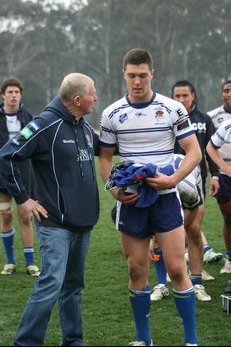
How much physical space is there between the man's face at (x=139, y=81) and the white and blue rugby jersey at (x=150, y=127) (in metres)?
0.06

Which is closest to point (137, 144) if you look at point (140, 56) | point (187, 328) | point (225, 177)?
point (140, 56)

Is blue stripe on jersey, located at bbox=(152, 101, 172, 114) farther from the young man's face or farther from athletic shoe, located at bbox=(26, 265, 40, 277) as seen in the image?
athletic shoe, located at bbox=(26, 265, 40, 277)

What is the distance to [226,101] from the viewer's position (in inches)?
307

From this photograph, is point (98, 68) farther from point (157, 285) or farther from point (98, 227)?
point (157, 285)

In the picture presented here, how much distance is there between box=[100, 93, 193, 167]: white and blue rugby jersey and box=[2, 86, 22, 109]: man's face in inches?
113

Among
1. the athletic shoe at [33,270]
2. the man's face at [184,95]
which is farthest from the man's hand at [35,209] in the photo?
the athletic shoe at [33,270]

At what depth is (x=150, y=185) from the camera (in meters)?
4.59

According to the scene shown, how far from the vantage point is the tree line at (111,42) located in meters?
50.5

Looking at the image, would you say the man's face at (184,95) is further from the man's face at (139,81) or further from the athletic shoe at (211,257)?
the athletic shoe at (211,257)

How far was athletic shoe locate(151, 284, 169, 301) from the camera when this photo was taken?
249 inches

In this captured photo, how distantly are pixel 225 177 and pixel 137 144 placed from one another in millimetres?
2654

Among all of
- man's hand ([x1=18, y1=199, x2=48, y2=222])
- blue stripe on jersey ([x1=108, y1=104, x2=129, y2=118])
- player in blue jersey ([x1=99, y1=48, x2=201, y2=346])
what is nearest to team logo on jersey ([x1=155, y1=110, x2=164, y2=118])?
player in blue jersey ([x1=99, y1=48, x2=201, y2=346])

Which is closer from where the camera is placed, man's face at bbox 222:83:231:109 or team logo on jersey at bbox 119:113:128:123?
team logo on jersey at bbox 119:113:128:123

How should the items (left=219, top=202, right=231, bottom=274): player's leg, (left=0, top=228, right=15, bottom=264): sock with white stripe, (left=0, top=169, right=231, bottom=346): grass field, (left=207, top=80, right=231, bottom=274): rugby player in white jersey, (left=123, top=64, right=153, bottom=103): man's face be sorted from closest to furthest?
(left=123, top=64, right=153, bottom=103): man's face, (left=0, top=169, right=231, bottom=346): grass field, (left=207, top=80, right=231, bottom=274): rugby player in white jersey, (left=219, top=202, right=231, bottom=274): player's leg, (left=0, top=228, right=15, bottom=264): sock with white stripe
